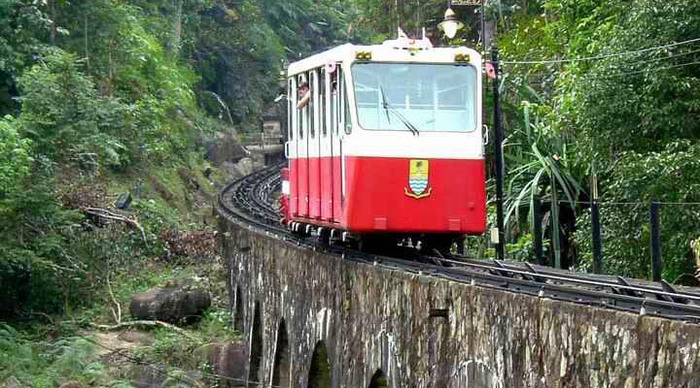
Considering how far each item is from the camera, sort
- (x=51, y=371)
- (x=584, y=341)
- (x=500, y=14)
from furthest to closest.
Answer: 1. (x=500, y=14)
2. (x=51, y=371)
3. (x=584, y=341)

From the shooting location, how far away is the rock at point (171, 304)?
1136 inches

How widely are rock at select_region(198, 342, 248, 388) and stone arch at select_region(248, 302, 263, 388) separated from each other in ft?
0.75

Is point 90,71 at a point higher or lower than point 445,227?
higher

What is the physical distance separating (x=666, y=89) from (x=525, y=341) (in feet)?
27.6

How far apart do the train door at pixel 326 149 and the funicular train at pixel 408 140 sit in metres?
0.40

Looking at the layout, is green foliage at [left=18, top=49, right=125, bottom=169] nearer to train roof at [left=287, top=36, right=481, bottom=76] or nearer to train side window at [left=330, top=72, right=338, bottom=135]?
train side window at [left=330, top=72, right=338, bottom=135]

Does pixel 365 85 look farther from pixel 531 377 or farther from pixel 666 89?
pixel 531 377

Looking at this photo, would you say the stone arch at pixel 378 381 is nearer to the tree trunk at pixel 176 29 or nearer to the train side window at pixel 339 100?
the train side window at pixel 339 100

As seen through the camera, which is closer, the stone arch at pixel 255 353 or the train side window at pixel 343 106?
the train side window at pixel 343 106

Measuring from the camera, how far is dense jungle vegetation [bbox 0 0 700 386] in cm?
1672

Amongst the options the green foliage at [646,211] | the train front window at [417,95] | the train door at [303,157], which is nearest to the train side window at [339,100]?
the train front window at [417,95]

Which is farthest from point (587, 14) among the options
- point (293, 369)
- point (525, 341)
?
point (525, 341)

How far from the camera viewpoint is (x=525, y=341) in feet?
30.3

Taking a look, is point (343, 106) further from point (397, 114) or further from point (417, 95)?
point (417, 95)
